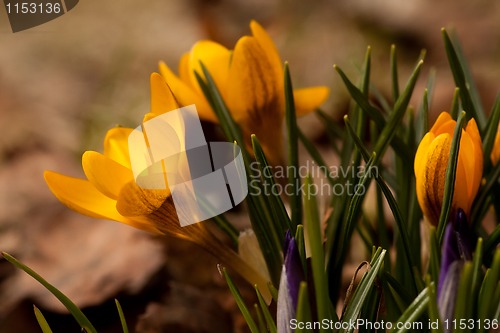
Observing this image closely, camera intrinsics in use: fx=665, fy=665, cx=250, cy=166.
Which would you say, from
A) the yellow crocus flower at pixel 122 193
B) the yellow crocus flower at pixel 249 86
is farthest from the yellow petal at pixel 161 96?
the yellow crocus flower at pixel 249 86

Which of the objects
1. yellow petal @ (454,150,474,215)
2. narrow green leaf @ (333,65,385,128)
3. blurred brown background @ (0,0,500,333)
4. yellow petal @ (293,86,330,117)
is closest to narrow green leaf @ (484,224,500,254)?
yellow petal @ (454,150,474,215)

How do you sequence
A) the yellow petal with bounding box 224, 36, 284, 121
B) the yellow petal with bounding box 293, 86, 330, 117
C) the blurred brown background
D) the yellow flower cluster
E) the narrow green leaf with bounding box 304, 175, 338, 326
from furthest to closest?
the blurred brown background → the yellow petal with bounding box 293, 86, 330, 117 → the yellow petal with bounding box 224, 36, 284, 121 → the yellow flower cluster → the narrow green leaf with bounding box 304, 175, 338, 326

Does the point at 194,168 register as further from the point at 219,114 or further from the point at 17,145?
the point at 17,145

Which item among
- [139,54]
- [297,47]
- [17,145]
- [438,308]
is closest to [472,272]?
[438,308]

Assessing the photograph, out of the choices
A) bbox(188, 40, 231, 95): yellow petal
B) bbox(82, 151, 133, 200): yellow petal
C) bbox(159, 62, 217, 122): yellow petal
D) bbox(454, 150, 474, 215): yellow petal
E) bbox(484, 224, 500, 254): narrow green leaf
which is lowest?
bbox(484, 224, 500, 254): narrow green leaf

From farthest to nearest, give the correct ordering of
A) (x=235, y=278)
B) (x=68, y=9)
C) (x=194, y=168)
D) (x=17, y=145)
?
1. (x=17, y=145)
2. (x=235, y=278)
3. (x=68, y=9)
4. (x=194, y=168)

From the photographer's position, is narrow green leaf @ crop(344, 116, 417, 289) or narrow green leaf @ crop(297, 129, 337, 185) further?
narrow green leaf @ crop(297, 129, 337, 185)

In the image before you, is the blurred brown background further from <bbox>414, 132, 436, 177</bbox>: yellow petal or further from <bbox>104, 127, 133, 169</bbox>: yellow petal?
<bbox>414, 132, 436, 177</bbox>: yellow petal
